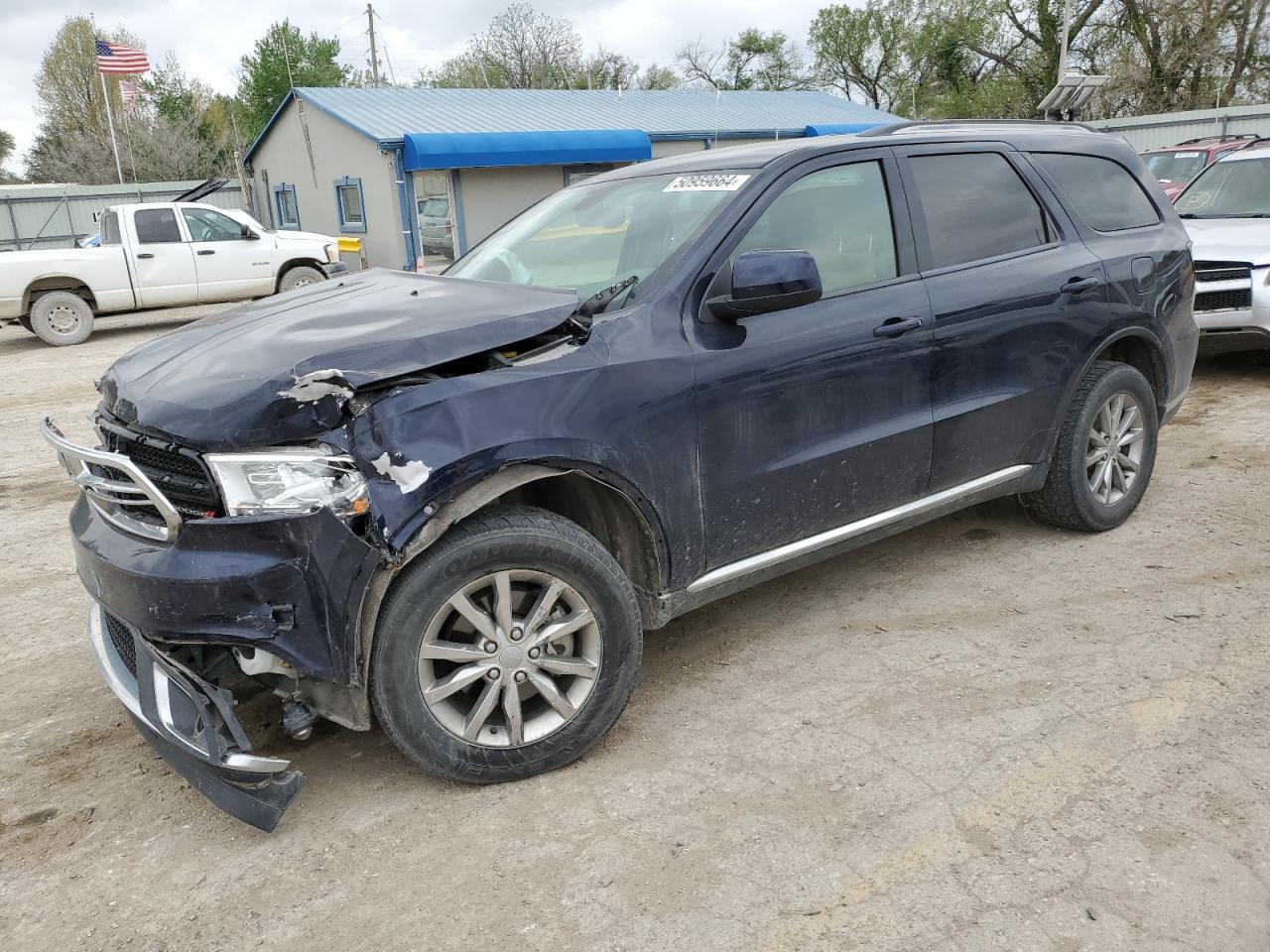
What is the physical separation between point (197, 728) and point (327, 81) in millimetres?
62317

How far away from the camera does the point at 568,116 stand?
2341 cm

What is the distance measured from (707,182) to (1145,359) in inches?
99.8

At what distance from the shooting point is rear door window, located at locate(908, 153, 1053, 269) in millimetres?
3900

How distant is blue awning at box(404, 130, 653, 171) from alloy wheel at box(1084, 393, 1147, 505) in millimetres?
17258

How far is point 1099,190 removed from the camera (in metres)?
4.61

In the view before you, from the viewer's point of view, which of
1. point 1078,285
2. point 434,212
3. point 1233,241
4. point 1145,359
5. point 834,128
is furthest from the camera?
point 834,128

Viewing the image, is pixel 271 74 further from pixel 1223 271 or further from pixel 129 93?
pixel 1223 271

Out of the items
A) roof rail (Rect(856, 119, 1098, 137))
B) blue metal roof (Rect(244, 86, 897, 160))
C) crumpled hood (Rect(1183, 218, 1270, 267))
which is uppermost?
blue metal roof (Rect(244, 86, 897, 160))

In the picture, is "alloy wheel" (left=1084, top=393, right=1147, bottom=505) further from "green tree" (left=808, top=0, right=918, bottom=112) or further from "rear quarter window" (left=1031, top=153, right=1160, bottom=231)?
"green tree" (left=808, top=0, right=918, bottom=112)

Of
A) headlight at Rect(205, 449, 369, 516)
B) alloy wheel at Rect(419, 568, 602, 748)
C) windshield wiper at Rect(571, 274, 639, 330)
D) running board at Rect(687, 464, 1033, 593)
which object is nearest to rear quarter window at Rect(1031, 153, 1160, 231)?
running board at Rect(687, 464, 1033, 593)

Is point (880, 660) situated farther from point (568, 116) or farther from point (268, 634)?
point (568, 116)

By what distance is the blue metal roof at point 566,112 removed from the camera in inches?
838

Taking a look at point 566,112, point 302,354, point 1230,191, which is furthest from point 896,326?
point 566,112

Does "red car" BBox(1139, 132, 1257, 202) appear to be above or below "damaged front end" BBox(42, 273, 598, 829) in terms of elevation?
above
